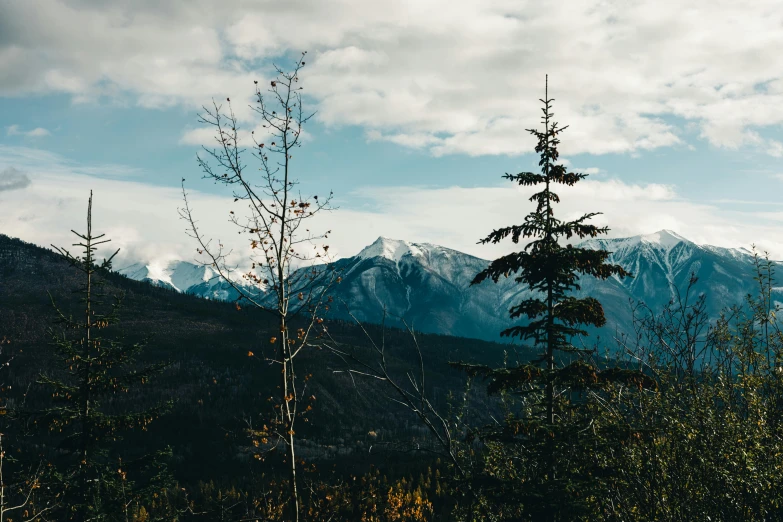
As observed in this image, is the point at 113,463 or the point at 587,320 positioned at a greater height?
the point at 587,320

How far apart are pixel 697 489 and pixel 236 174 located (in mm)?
10586

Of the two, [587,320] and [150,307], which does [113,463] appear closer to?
[587,320]

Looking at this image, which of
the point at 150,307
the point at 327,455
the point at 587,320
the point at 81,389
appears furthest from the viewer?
the point at 150,307

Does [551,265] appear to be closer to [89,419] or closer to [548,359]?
[548,359]

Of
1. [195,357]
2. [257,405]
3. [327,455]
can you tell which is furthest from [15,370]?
[327,455]

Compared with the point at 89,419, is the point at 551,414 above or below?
above

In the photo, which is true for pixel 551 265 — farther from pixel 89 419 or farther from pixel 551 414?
pixel 89 419

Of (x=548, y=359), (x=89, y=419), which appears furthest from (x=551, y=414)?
(x=89, y=419)

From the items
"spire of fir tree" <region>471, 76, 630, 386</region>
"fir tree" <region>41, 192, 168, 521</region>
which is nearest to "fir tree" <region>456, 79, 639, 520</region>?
"spire of fir tree" <region>471, 76, 630, 386</region>

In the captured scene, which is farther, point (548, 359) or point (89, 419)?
point (89, 419)

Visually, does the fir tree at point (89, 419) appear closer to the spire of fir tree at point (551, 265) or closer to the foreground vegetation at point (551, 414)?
the foreground vegetation at point (551, 414)

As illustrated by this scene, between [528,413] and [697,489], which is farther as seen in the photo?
[528,413]

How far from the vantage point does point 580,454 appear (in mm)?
10953

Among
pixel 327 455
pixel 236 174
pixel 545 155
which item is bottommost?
pixel 327 455
